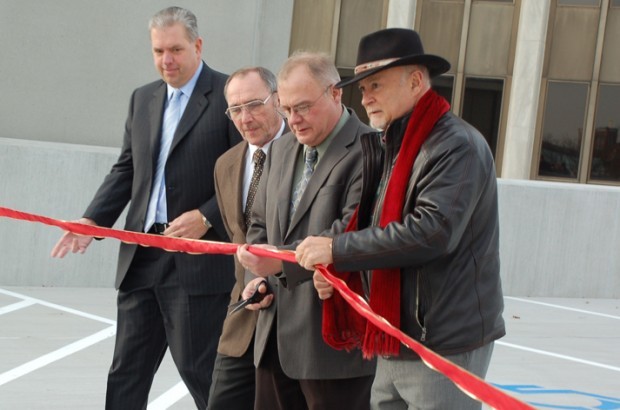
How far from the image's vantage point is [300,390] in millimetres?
4168

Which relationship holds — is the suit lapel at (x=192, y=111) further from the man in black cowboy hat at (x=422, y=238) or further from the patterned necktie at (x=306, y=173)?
the man in black cowboy hat at (x=422, y=238)

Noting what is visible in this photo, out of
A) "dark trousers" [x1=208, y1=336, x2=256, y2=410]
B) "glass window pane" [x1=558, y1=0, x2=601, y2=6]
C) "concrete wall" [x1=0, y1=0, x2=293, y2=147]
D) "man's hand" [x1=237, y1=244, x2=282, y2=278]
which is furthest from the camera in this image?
"glass window pane" [x1=558, y1=0, x2=601, y2=6]

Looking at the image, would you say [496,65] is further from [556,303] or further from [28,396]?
[28,396]

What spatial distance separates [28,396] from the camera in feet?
21.1

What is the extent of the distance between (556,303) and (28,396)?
7.20 metres

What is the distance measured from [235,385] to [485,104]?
2206 centimetres

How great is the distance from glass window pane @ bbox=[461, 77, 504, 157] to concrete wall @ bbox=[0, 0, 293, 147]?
487 inches

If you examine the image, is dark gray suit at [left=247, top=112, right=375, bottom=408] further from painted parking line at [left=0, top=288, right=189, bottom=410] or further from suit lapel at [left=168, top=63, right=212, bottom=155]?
painted parking line at [left=0, top=288, right=189, bottom=410]

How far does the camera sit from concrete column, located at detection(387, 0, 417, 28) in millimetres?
23609

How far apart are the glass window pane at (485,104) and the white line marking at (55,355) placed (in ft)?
59.5

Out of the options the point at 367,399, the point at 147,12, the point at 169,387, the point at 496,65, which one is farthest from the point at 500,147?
the point at 367,399

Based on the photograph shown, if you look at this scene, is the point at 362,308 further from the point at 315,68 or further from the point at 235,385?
the point at 235,385

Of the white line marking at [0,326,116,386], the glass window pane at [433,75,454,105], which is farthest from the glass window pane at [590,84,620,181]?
the white line marking at [0,326,116,386]

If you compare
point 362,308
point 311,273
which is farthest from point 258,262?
point 362,308
